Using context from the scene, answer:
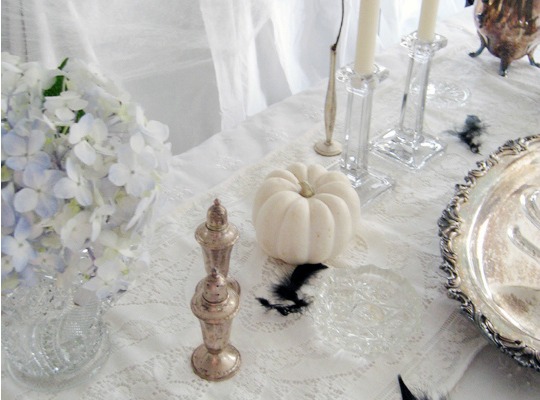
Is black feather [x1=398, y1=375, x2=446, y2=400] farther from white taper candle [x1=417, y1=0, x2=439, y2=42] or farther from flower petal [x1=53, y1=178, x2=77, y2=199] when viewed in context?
white taper candle [x1=417, y1=0, x2=439, y2=42]

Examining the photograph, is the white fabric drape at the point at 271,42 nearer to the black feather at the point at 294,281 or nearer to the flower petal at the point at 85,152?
the black feather at the point at 294,281

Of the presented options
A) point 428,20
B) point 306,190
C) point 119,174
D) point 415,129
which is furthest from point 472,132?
point 119,174

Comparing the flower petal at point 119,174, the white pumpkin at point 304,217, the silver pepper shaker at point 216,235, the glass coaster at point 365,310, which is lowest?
the glass coaster at point 365,310

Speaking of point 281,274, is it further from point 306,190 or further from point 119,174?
point 119,174

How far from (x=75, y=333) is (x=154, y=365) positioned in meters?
0.08

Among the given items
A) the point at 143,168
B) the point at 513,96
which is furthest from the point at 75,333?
the point at 513,96

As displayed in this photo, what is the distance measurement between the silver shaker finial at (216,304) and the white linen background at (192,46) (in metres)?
0.44

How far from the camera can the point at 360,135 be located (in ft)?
2.65

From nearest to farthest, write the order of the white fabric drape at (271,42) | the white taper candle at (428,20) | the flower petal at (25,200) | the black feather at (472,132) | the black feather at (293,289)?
the flower petal at (25,200), the black feather at (293,289), the white taper candle at (428,20), the black feather at (472,132), the white fabric drape at (271,42)

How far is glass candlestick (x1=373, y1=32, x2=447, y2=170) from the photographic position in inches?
33.1

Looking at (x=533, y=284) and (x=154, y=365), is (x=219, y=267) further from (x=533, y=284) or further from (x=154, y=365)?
(x=533, y=284)

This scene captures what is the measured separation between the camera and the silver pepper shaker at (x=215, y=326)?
1.71ft

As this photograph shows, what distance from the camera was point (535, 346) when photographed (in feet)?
1.92

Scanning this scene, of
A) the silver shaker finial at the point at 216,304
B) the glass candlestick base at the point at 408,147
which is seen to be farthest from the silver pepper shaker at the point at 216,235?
the glass candlestick base at the point at 408,147
